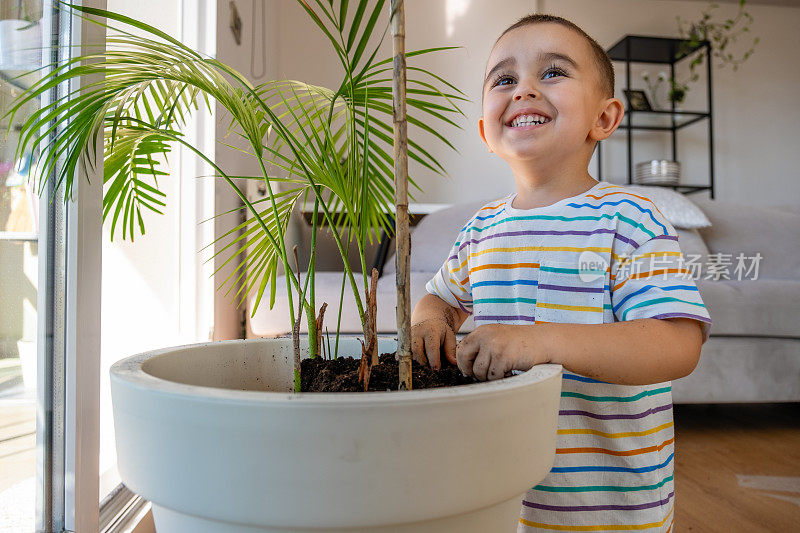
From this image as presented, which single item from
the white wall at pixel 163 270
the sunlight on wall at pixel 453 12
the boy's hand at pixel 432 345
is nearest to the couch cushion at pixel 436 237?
the white wall at pixel 163 270

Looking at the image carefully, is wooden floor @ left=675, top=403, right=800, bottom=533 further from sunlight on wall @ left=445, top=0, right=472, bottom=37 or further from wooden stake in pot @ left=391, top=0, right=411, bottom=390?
sunlight on wall @ left=445, top=0, right=472, bottom=37

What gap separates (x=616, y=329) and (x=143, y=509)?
0.79 meters

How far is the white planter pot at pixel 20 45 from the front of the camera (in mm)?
573

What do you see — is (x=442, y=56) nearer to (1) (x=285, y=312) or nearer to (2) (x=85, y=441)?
(1) (x=285, y=312)

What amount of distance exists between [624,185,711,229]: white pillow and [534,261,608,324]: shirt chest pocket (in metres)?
1.62

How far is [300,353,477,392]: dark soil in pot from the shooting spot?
19.7 inches

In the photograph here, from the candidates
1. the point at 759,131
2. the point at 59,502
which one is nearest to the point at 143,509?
the point at 59,502

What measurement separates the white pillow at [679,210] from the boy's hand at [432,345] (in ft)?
5.65

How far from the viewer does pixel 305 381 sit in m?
0.56

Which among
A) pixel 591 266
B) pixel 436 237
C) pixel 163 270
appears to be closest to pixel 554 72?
pixel 591 266

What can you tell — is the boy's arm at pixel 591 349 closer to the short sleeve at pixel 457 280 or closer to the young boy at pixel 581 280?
the young boy at pixel 581 280

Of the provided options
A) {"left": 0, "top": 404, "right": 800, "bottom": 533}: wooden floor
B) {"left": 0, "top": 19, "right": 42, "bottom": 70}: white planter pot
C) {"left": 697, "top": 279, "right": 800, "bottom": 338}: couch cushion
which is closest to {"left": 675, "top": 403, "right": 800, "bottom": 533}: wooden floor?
{"left": 0, "top": 404, "right": 800, "bottom": 533}: wooden floor

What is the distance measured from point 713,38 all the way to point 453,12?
1.85 m

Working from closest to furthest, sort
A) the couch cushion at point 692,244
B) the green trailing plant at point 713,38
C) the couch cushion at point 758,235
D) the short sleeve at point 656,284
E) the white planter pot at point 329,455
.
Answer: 1. the white planter pot at point 329,455
2. the short sleeve at point 656,284
3. the couch cushion at point 692,244
4. the couch cushion at point 758,235
5. the green trailing plant at point 713,38
